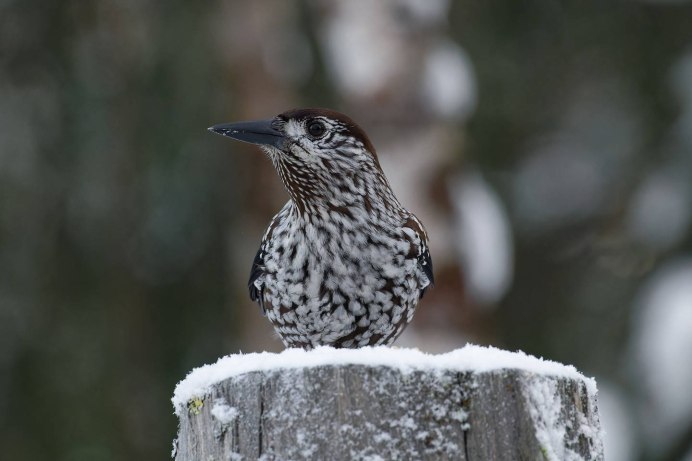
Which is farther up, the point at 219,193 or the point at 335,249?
the point at 219,193

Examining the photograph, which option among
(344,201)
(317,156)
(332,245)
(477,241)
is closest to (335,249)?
(332,245)

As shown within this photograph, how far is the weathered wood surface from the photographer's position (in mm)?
2480

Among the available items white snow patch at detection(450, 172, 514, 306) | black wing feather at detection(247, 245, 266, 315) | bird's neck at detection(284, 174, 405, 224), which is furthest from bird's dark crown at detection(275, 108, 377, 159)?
white snow patch at detection(450, 172, 514, 306)

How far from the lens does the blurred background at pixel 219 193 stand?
8359 mm

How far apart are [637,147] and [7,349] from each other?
6834mm

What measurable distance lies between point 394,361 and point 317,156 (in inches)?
81.5

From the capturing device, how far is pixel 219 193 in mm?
10414

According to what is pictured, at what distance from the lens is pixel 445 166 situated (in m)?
7.16

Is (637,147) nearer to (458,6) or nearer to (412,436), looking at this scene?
(458,6)

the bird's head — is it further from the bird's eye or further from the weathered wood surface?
the weathered wood surface

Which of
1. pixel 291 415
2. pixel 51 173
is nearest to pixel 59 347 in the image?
pixel 51 173

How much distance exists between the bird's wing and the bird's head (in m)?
0.22

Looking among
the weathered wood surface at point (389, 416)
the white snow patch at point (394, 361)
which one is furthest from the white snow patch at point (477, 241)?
the weathered wood surface at point (389, 416)

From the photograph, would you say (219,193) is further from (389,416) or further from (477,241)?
(389,416)
